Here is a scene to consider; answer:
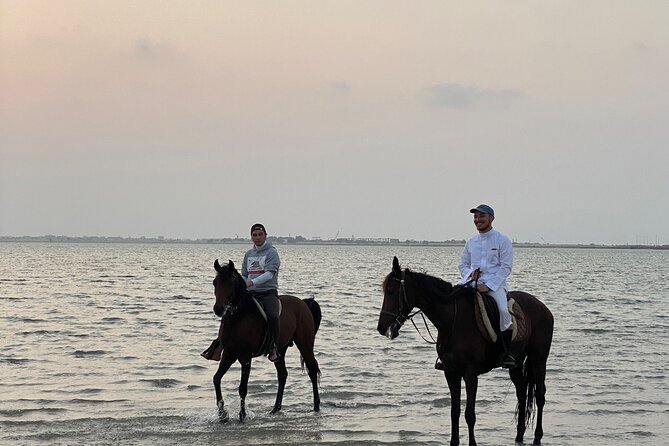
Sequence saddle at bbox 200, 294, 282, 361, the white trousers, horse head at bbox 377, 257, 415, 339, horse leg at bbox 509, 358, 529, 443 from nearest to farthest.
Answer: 1. horse head at bbox 377, 257, 415, 339
2. the white trousers
3. horse leg at bbox 509, 358, 529, 443
4. saddle at bbox 200, 294, 282, 361

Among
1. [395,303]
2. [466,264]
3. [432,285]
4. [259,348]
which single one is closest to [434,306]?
[432,285]

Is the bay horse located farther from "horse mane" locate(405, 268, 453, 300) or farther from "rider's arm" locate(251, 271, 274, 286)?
"rider's arm" locate(251, 271, 274, 286)

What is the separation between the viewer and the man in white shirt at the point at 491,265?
9359 mm

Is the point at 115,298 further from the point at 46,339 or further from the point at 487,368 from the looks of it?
the point at 487,368

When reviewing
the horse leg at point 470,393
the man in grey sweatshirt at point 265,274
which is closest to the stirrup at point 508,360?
the horse leg at point 470,393

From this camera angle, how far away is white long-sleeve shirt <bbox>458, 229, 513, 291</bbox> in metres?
9.42

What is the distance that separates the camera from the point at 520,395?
34.0 ft

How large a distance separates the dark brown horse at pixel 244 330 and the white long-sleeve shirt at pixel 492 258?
3.29 metres

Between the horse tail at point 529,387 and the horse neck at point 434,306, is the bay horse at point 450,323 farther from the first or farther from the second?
the horse tail at point 529,387

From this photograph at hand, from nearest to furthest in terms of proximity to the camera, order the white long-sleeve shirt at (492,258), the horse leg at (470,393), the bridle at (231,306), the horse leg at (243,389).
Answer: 1. the horse leg at (470,393)
2. the white long-sleeve shirt at (492,258)
3. the bridle at (231,306)
4. the horse leg at (243,389)

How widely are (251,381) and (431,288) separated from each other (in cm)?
649

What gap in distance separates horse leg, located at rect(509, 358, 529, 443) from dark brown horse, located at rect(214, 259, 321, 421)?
10.7 feet

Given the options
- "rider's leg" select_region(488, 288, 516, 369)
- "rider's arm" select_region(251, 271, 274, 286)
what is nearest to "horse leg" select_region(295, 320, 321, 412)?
"rider's arm" select_region(251, 271, 274, 286)

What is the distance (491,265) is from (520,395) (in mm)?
2064
